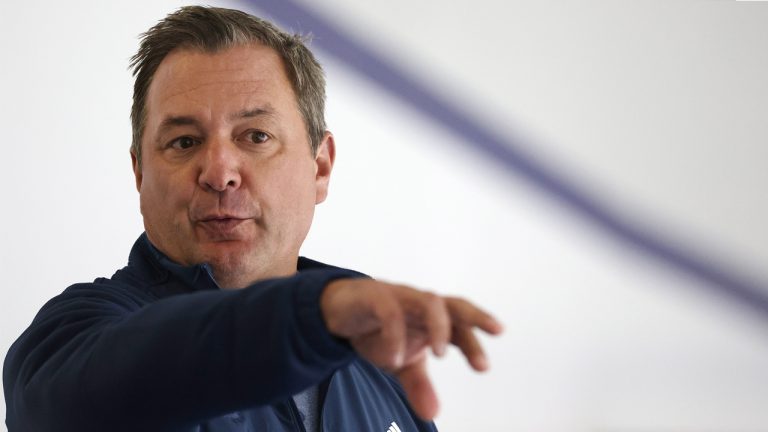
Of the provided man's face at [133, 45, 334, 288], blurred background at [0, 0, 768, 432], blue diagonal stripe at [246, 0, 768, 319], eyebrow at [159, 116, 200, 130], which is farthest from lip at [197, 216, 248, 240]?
blue diagonal stripe at [246, 0, 768, 319]

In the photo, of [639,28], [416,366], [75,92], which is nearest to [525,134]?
[639,28]

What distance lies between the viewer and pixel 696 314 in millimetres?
2309

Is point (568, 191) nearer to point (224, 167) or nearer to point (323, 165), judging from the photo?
point (323, 165)

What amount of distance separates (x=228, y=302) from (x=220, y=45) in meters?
0.59

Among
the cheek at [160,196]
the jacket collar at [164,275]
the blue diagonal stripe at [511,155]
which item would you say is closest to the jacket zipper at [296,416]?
the jacket collar at [164,275]

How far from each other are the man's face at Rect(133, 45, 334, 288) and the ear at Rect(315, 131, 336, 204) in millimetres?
78

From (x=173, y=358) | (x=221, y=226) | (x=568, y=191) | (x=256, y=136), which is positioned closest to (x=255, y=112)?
(x=256, y=136)

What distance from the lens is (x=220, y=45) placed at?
42.8 inches

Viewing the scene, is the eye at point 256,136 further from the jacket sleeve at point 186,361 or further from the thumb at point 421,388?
the thumb at point 421,388

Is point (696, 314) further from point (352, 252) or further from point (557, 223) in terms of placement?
point (352, 252)

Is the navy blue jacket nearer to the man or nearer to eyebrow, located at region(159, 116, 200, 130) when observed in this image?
the man

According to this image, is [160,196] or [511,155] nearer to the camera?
[160,196]

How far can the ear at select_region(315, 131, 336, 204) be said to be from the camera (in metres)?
1.17

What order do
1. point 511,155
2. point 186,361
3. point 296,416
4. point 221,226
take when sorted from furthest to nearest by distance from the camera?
point 511,155 < point 221,226 < point 296,416 < point 186,361
